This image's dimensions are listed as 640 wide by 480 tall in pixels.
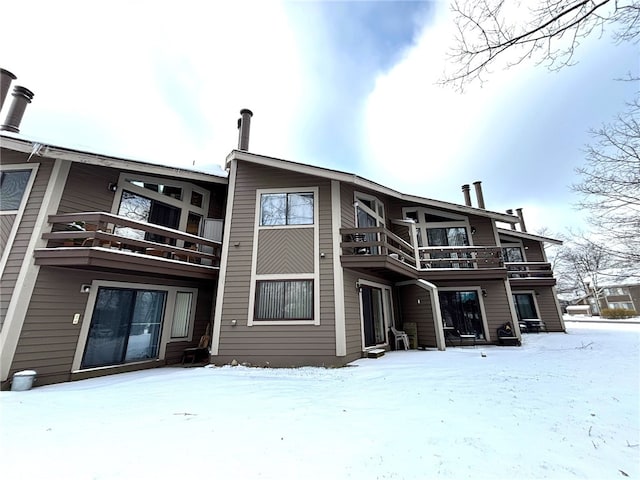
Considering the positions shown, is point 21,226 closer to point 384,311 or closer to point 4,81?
point 4,81

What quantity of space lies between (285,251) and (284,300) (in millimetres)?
1436

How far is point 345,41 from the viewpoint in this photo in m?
6.14

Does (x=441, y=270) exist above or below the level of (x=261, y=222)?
below

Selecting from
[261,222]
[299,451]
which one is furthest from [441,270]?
[299,451]

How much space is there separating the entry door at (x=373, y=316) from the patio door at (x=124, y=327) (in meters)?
6.38

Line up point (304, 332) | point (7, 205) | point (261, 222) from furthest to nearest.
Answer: point (261, 222) → point (304, 332) → point (7, 205)

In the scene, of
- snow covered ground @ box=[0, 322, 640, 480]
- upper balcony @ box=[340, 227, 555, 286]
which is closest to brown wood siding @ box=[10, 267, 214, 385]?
snow covered ground @ box=[0, 322, 640, 480]

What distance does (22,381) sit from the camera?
5496 mm

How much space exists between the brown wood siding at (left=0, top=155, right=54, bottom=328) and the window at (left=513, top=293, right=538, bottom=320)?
19505mm

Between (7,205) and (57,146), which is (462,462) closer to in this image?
(57,146)

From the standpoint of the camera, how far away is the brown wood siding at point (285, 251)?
7949 mm

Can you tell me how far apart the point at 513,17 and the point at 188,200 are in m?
9.53

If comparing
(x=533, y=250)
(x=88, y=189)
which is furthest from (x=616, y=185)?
(x=88, y=189)

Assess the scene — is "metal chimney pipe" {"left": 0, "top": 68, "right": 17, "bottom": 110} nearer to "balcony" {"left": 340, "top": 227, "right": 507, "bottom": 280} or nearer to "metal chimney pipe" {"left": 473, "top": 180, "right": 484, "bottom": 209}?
"balcony" {"left": 340, "top": 227, "right": 507, "bottom": 280}
